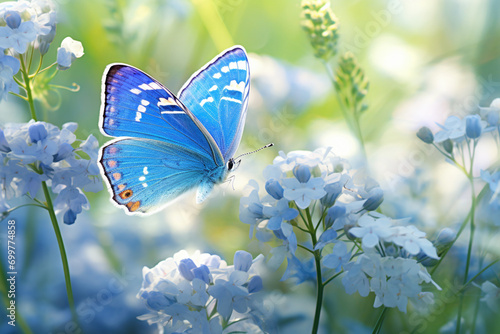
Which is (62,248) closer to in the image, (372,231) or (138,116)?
(138,116)

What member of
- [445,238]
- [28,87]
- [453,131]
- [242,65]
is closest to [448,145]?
[453,131]

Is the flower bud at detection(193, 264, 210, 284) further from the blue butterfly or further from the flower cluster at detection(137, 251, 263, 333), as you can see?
the blue butterfly

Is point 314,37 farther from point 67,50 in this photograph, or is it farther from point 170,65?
point 170,65

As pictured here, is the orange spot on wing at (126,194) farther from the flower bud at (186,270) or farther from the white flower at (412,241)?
the white flower at (412,241)

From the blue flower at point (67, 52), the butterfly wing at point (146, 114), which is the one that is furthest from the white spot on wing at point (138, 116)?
the blue flower at point (67, 52)

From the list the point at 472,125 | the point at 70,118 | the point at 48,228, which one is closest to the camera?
the point at 472,125

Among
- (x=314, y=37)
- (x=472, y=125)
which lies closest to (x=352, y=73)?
(x=314, y=37)

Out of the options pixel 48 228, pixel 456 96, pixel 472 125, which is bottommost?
pixel 48 228

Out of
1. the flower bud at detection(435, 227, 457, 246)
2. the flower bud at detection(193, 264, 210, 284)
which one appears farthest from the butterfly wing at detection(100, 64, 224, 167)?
the flower bud at detection(435, 227, 457, 246)
